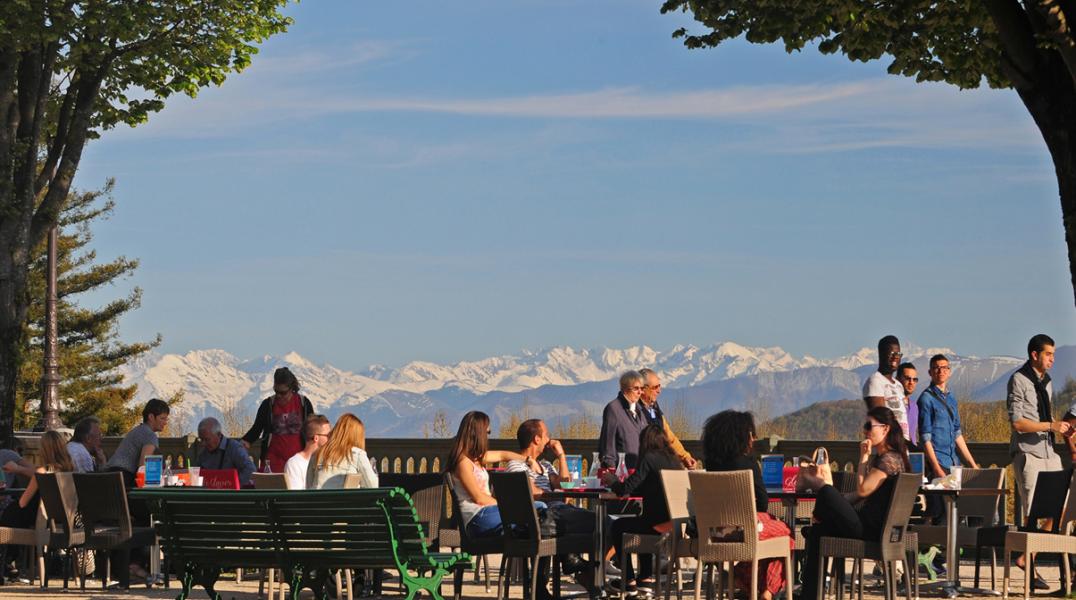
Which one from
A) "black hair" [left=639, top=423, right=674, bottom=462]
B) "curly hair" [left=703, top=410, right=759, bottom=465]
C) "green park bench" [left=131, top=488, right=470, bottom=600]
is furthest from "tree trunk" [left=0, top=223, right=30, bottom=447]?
"curly hair" [left=703, top=410, right=759, bottom=465]

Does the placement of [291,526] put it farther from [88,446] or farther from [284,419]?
[284,419]

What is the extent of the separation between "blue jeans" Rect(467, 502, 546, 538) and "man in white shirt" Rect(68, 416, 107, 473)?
15.3ft

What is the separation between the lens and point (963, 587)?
14453 mm

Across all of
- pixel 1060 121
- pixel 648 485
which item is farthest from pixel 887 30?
pixel 648 485

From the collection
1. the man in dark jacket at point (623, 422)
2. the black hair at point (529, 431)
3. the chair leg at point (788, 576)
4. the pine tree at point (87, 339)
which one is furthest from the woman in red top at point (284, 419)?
the pine tree at point (87, 339)

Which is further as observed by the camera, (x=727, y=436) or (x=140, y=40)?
(x=140, y=40)

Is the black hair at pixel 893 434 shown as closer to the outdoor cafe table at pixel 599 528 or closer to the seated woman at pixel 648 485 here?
the seated woman at pixel 648 485

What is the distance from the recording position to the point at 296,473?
1278cm

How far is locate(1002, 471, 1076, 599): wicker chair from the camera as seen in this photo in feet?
41.6

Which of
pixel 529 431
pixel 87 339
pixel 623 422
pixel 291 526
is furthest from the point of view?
pixel 87 339

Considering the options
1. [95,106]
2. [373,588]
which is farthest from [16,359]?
[373,588]

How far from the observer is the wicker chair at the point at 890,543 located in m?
11.3

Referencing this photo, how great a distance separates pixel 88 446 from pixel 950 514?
7557 mm

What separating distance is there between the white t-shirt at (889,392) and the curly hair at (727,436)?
306cm
